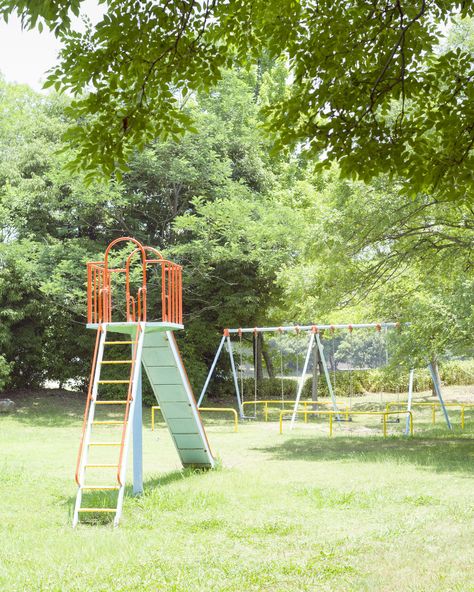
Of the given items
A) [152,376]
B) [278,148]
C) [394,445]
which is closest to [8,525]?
[152,376]

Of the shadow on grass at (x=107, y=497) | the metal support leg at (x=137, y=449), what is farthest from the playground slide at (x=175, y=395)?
the metal support leg at (x=137, y=449)

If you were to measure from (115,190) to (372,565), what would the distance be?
1933 cm

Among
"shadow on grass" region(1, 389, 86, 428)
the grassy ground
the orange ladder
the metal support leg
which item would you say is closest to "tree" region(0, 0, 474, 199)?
the grassy ground

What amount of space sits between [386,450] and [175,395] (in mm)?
4912

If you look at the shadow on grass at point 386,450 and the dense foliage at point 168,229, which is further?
the dense foliage at point 168,229

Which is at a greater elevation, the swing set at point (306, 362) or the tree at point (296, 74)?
the tree at point (296, 74)

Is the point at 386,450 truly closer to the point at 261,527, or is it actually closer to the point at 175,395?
the point at 175,395

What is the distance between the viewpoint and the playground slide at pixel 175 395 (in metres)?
10.6

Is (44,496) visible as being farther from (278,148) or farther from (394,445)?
(394,445)

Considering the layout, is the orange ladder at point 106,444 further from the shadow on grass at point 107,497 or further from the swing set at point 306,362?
the swing set at point 306,362

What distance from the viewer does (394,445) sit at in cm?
1466

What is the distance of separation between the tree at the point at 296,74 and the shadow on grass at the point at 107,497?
4431mm

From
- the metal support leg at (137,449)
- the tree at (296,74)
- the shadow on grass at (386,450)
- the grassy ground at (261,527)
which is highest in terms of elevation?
the tree at (296,74)

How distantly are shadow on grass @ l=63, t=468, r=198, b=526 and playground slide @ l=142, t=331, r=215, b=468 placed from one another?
339 millimetres
